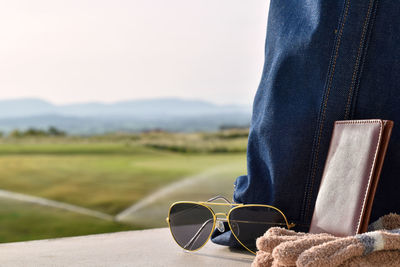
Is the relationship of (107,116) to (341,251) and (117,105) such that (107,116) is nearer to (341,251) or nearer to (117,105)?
(117,105)

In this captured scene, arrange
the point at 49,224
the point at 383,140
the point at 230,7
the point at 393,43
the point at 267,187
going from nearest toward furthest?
the point at 383,140 → the point at 393,43 → the point at 267,187 → the point at 49,224 → the point at 230,7

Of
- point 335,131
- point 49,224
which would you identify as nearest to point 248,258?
point 335,131

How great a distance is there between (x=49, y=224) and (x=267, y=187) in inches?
55.5

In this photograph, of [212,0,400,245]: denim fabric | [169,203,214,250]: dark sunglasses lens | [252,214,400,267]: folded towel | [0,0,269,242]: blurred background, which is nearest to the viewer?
[252,214,400,267]: folded towel

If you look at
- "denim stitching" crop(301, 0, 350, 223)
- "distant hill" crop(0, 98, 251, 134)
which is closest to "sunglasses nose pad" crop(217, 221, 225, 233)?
"denim stitching" crop(301, 0, 350, 223)

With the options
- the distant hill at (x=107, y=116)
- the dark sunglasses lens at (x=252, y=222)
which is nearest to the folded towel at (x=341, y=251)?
the dark sunglasses lens at (x=252, y=222)

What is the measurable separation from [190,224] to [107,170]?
140 centimetres

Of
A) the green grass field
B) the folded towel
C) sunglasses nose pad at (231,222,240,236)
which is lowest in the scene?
the green grass field

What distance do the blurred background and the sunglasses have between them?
121 cm

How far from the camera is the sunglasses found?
31.2 inches

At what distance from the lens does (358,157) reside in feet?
2.14

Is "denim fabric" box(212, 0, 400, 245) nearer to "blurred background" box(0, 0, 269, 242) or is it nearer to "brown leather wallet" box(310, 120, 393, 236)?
"brown leather wallet" box(310, 120, 393, 236)

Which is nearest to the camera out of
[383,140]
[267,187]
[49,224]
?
[383,140]

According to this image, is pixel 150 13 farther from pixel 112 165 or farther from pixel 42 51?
pixel 112 165
